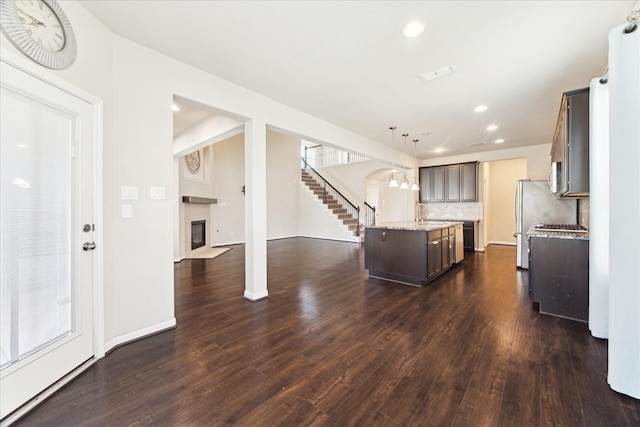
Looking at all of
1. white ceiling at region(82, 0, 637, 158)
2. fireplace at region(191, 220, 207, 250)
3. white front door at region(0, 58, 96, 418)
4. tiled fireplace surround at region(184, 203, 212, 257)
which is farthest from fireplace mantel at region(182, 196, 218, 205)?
white front door at region(0, 58, 96, 418)

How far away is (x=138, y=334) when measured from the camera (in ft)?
7.73

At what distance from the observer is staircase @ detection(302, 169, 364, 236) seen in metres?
9.19

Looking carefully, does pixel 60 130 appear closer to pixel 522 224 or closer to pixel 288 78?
pixel 288 78

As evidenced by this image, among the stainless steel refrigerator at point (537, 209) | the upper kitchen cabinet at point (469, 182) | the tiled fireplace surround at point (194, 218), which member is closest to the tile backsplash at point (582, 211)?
the stainless steel refrigerator at point (537, 209)

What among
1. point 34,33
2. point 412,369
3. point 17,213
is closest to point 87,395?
point 17,213

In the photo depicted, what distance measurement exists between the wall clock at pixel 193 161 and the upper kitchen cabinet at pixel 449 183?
660 cm

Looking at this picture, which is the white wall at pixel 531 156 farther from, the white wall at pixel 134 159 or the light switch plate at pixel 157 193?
the light switch plate at pixel 157 193

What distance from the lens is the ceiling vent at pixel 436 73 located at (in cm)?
287

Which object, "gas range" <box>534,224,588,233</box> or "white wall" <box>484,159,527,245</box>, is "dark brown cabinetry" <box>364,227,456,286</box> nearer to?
"gas range" <box>534,224,588,233</box>

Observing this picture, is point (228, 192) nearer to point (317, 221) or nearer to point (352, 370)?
point (317, 221)

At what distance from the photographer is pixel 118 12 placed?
2.02 m

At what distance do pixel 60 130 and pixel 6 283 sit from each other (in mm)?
1074

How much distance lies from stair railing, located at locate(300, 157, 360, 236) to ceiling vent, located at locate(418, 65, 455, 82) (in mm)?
5994

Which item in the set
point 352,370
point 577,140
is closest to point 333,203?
point 577,140
